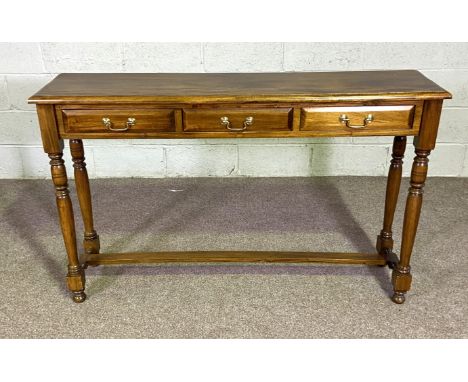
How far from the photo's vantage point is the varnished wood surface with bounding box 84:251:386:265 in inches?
93.7

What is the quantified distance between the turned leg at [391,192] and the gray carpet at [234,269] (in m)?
0.15

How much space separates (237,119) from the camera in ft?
6.35

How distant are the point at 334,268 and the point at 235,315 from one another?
63 cm

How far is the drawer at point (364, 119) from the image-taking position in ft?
6.25

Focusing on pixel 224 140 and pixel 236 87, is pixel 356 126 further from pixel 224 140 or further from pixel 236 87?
pixel 224 140

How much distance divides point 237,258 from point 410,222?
82 centimetres

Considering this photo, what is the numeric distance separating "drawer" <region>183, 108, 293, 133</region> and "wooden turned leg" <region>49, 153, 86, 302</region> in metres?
0.55

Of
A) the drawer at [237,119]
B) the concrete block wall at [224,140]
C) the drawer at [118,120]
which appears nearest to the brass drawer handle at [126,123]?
the drawer at [118,120]

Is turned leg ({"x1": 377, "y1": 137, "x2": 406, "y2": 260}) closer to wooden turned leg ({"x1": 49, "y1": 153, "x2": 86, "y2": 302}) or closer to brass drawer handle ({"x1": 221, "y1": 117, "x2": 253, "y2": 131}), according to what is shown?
brass drawer handle ({"x1": 221, "y1": 117, "x2": 253, "y2": 131})

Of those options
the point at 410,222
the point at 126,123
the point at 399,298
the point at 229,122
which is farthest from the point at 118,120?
the point at 399,298

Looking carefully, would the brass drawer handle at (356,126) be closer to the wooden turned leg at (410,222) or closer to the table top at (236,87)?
the table top at (236,87)

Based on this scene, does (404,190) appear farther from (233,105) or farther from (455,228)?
(233,105)
